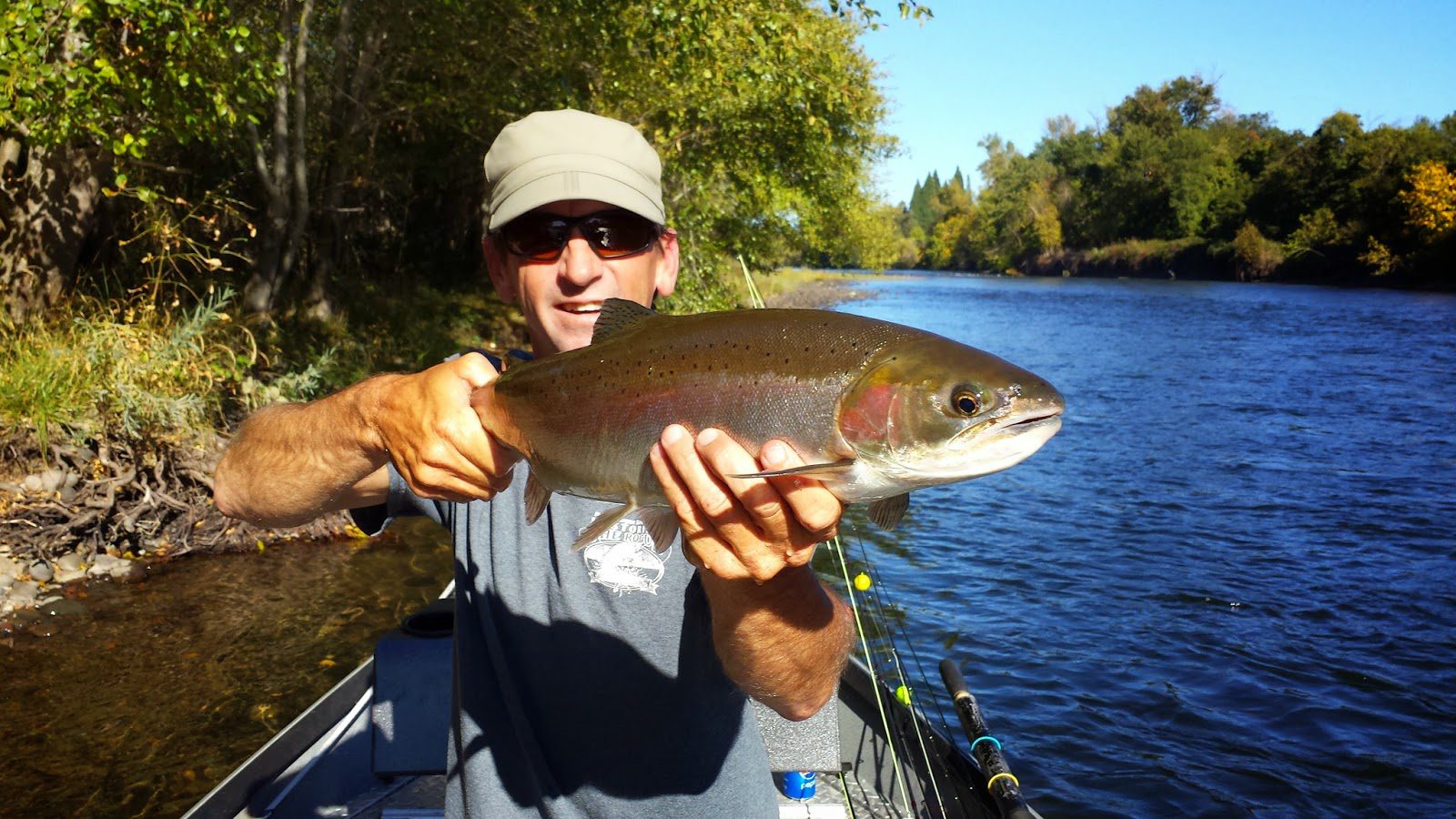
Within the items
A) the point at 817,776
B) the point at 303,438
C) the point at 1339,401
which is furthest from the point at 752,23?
the point at 1339,401

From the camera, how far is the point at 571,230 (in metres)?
2.71

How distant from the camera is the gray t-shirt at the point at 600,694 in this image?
7.84 feet

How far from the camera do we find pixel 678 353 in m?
2.11

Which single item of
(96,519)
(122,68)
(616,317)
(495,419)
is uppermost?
(122,68)

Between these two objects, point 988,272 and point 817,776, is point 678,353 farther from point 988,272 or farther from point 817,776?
point 988,272

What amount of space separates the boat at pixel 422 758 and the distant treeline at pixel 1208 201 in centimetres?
5712

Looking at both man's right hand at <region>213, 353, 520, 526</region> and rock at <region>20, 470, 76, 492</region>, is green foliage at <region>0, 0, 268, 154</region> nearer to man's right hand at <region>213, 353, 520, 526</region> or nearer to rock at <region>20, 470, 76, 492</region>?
rock at <region>20, 470, 76, 492</region>

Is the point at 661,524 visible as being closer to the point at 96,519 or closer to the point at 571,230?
the point at 571,230

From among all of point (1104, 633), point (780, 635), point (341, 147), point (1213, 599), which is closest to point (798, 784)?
point (780, 635)

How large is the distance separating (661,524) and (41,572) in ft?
27.1

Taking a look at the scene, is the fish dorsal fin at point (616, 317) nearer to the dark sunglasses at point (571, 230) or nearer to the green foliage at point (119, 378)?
the dark sunglasses at point (571, 230)

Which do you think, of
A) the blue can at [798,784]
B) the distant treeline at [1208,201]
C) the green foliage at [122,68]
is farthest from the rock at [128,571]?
the distant treeline at [1208,201]

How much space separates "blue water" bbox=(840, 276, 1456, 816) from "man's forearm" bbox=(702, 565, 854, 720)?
3.41 meters

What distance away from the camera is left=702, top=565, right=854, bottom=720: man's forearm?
6.91ft
